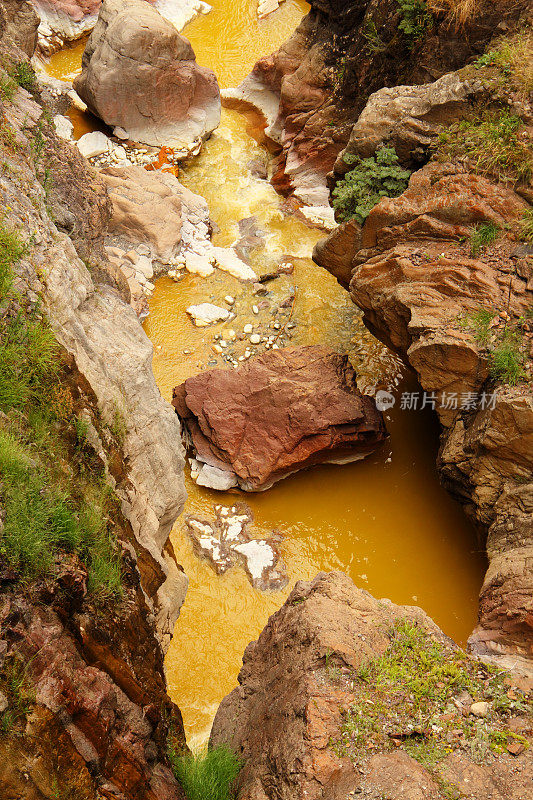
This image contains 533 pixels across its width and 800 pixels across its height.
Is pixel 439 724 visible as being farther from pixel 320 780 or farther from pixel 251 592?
pixel 251 592

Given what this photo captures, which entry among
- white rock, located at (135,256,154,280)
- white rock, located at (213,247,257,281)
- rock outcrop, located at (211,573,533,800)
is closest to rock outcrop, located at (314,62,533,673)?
rock outcrop, located at (211,573,533,800)

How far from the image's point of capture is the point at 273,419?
8438mm

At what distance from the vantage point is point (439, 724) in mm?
4145

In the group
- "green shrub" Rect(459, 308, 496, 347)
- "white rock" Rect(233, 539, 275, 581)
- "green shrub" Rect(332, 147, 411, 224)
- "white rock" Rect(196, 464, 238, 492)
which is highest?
"green shrub" Rect(332, 147, 411, 224)

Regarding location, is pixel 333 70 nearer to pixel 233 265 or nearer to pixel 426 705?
pixel 233 265

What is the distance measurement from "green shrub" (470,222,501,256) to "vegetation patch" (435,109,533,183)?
53cm

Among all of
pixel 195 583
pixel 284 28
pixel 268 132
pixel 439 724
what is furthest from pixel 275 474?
pixel 284 28

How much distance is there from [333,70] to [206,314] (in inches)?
191

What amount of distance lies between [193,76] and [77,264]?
919 centimetres

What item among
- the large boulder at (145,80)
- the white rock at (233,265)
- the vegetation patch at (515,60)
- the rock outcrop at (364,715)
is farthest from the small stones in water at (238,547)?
the large boulder at (145,80)

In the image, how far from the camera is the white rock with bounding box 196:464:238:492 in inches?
332

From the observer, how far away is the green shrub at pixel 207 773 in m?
4.21

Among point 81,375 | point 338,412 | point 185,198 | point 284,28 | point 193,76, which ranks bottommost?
point 338,412

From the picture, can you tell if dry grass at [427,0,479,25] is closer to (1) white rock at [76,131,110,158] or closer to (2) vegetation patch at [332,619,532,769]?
(1) white rock at [76,131,110,158]
